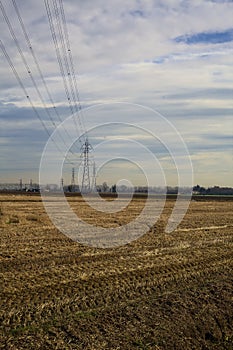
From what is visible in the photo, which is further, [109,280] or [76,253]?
[76,253]

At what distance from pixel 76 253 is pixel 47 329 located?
892cm

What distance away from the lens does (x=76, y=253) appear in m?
17.9

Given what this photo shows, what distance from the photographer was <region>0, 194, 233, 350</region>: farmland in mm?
8883

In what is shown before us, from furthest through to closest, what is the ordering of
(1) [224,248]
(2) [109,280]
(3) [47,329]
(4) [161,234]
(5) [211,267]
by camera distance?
(4) [161,234] < (1) [224,248] < (5) [211,267] < (2) [109,280] < (3) [47,329]

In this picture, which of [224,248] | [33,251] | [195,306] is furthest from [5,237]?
[195,306]

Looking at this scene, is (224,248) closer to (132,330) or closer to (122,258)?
(122,258)

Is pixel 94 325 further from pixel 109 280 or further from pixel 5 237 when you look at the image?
pixel 5 237

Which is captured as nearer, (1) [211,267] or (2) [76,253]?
(1) [211,267]

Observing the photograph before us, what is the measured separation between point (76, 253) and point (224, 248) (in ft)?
21.4

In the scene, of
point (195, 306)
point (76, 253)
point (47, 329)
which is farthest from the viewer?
point (76, 253)

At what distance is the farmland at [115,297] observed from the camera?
8883 millimetres

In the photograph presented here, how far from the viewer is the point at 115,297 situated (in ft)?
37.1

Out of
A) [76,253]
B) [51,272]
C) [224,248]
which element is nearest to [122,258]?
[76,253]

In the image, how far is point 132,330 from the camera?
927 centimetres
